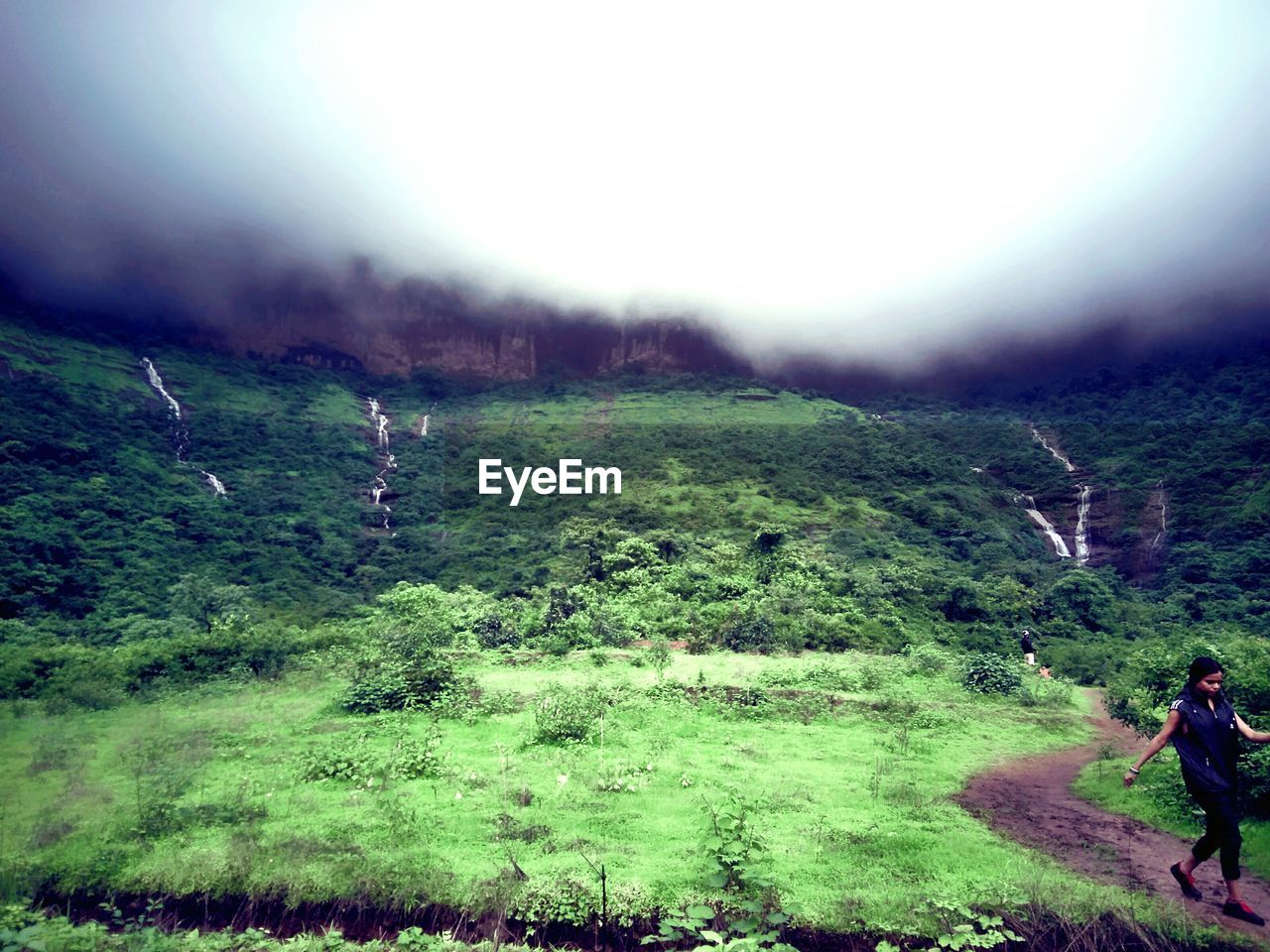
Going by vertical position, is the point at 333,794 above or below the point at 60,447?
below

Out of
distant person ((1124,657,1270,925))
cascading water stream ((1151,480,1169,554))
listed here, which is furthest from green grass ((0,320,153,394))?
cascading water stream ((1151,480,1169,554))

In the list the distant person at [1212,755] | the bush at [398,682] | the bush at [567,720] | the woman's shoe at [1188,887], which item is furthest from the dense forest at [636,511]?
the distant person at [1212,755]

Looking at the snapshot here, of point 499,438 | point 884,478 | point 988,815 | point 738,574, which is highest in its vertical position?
point 499,438

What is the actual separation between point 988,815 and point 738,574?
755 inches

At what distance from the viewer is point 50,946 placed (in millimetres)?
5555

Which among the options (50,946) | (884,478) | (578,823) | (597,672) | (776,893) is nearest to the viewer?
(50,946)

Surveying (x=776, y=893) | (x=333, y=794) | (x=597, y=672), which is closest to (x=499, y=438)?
(x=597, y=672)

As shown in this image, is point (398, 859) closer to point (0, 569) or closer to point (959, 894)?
point (959, 894)

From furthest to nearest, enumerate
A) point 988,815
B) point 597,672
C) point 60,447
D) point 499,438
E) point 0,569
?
point 499,438 < point 60,447 < point 0,569 < point 597,672 < point 988,815

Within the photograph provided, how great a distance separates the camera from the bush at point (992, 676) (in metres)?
16.4

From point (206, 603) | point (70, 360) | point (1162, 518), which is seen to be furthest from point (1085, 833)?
point (70, 360)

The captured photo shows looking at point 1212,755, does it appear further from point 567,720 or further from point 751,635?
point 751,635

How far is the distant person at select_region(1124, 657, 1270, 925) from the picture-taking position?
5.53 m

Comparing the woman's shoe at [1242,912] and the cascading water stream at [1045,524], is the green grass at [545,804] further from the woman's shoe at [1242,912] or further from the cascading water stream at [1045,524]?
the cascading water stream at [1045,524]
